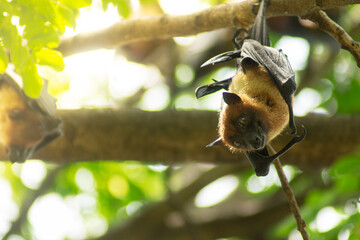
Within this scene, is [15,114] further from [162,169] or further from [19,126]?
[162,169]

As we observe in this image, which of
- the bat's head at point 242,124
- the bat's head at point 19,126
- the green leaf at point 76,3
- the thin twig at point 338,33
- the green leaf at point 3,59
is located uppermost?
the green leaf at point 76,3

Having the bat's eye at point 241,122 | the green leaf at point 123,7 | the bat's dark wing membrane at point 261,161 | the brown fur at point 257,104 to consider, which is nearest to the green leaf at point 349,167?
the brown fur at point 257,104

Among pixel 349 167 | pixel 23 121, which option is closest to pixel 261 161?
pixel 349 167

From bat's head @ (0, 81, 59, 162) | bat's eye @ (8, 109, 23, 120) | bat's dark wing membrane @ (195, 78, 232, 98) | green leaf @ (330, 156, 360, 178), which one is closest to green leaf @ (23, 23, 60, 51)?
bat's dark wing membrane @ (195, 78, 232, 98)

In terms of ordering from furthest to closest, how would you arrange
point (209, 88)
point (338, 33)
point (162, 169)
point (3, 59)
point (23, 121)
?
point (162, 169) < point (23, 121) < point (209, 88) < point (338, 33) < point (3, 59)

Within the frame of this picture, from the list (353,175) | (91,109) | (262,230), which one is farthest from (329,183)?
(91,109)

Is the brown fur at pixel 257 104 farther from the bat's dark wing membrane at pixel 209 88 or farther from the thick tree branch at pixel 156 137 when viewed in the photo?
the thick tree branch at pixel 156 137

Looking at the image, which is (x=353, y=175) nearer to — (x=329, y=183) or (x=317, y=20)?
(x=317, y=20)
